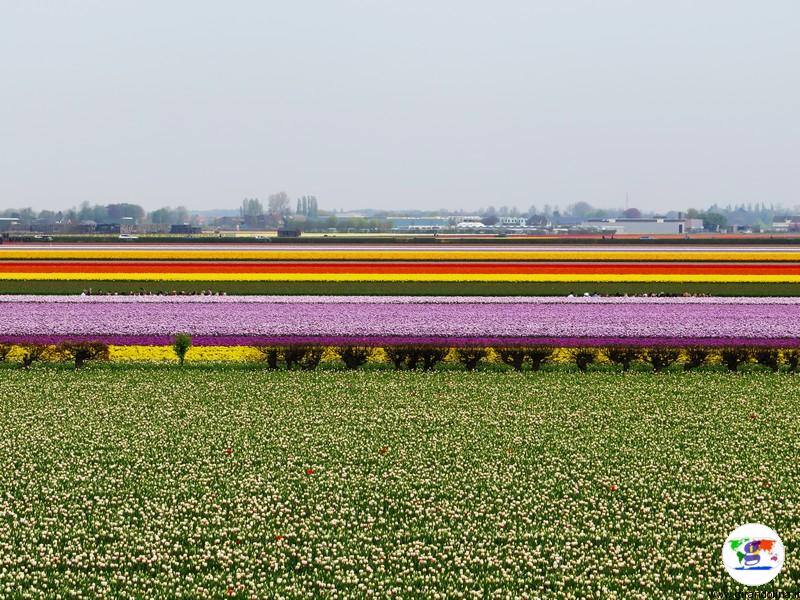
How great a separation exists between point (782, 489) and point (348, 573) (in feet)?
20.9

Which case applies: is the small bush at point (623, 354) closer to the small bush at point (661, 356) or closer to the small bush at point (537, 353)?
the small bush at point (661, 356)

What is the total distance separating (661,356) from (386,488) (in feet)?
40.1

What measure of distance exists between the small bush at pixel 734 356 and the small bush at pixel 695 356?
43 centimetres

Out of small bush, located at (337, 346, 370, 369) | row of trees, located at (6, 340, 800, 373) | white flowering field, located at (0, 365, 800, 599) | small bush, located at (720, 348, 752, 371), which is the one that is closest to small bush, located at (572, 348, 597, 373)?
row of trees, located at (6, 340, 800, 373)

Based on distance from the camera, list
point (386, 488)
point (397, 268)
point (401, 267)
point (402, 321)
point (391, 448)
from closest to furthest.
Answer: point (386, 488) < point (391, 448) < point (402, 321) < point (397, 268) < point (401, 267)

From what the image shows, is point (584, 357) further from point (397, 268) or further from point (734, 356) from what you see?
point (397, 268)

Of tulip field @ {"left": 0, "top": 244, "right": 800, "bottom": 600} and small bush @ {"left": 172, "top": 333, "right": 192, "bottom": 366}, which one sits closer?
tulip field @ {"left": 0, "top": 244, "right": 800, "bottom": 600}

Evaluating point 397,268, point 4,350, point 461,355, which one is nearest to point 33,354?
point 4,350

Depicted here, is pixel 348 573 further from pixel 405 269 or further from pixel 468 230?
pixel 468 230

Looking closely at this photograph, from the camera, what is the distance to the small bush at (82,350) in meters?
22.3

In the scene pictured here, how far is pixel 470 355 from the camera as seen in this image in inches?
886

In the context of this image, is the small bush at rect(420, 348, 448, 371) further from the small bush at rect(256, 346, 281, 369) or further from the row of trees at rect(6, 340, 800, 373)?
the small bush at rect(256, 346, 281, 369)

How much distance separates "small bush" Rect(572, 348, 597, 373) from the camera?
2244 centimetres

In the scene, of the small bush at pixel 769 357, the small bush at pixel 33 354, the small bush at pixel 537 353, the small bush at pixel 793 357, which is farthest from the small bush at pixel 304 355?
the small bush at pixel 793 357
